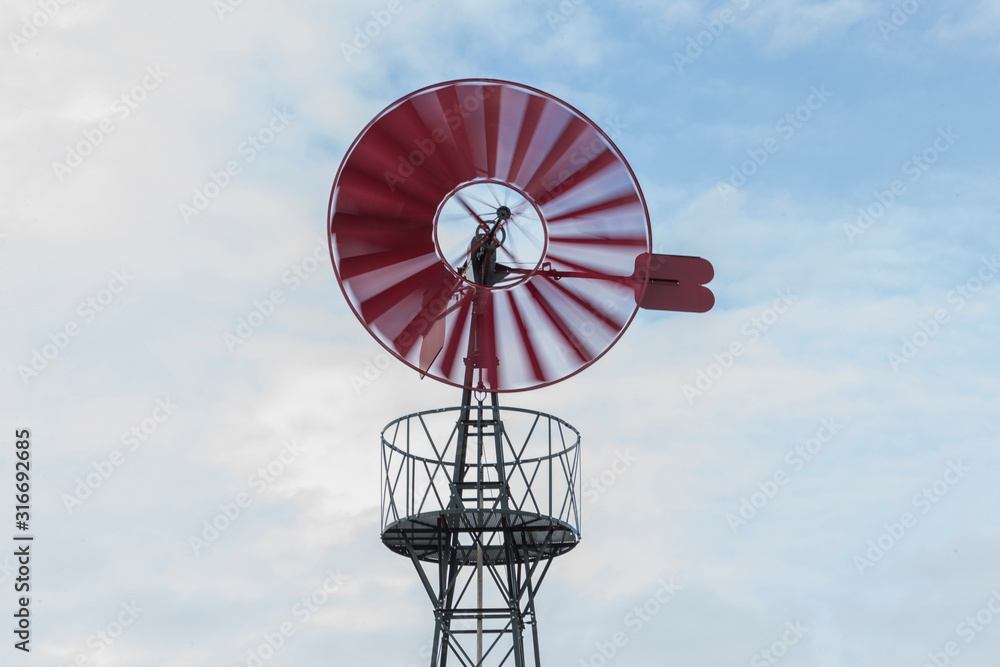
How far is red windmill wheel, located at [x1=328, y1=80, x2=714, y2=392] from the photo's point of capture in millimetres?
14094

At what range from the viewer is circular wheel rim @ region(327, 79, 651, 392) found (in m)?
14.1

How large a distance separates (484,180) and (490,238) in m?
0.66

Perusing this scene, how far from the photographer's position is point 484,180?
48.5 feet

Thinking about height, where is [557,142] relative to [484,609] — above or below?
above

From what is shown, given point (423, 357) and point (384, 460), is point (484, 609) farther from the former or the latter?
point (423, 357)

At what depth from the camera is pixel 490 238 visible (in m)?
15.1

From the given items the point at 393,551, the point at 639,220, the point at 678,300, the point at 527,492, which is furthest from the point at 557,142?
the point at 393,551

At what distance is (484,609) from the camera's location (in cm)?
1573

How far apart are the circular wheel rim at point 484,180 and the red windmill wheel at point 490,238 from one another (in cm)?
1

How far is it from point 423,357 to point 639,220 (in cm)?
278

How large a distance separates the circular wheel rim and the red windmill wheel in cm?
1

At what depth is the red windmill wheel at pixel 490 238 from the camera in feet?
46.2

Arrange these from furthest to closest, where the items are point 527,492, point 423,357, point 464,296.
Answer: point 527,492 → point 464,296 → point 423,357

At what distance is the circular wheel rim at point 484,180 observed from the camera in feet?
46.2
